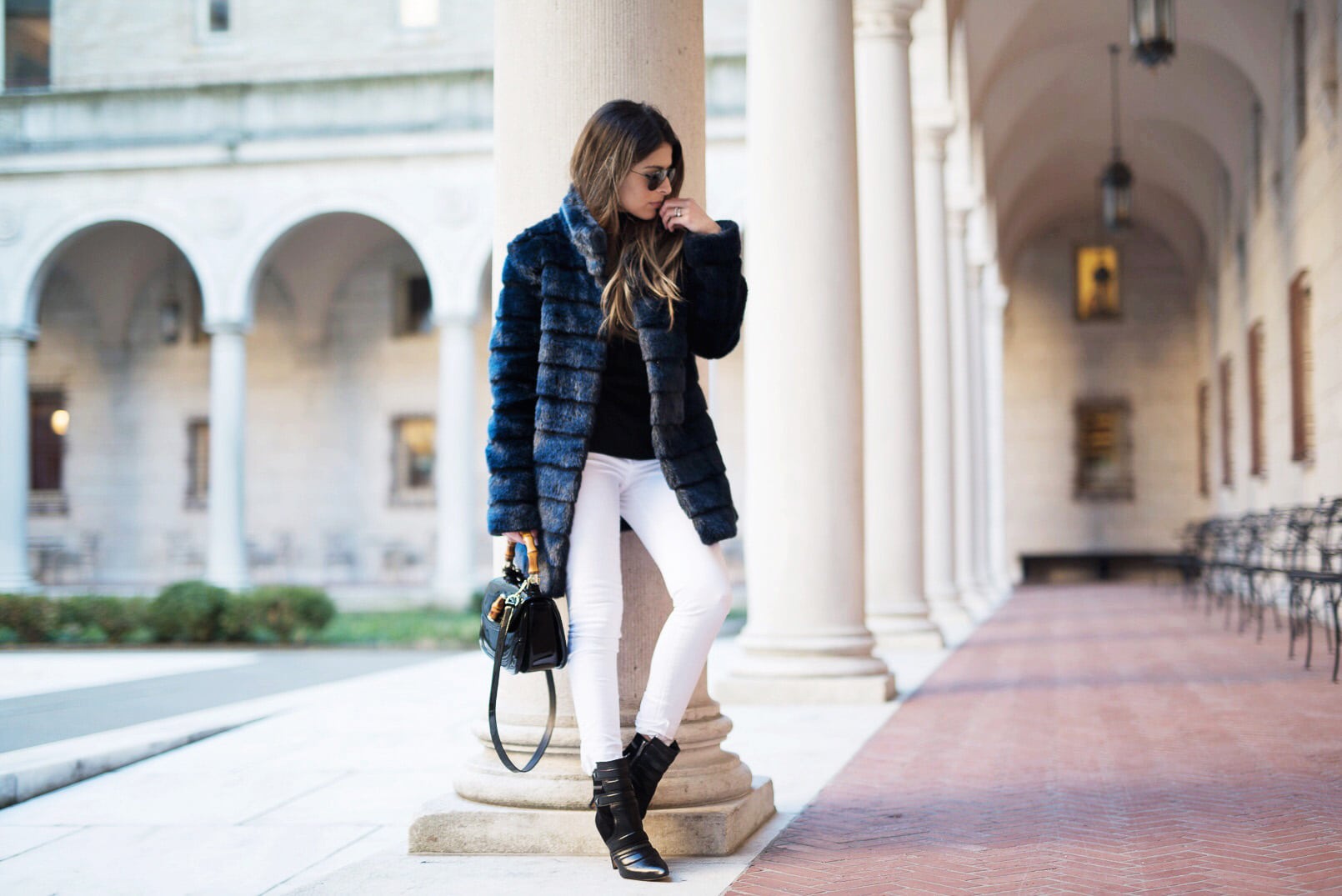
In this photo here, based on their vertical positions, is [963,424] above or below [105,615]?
above

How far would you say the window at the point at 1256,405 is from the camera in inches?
691

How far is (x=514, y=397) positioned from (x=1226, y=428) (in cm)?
2081

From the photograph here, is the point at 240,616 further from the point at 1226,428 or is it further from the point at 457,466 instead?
the point at 1226,428

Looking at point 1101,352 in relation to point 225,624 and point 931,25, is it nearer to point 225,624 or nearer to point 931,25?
point 931,25

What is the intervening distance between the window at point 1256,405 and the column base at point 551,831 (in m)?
15.4

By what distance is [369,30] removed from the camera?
25594 mm

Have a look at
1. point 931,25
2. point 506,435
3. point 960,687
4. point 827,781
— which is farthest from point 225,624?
point 506,435

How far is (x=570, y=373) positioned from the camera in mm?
3574

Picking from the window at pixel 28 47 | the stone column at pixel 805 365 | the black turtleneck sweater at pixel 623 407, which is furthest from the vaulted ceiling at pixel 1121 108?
the window at pixel 28 47

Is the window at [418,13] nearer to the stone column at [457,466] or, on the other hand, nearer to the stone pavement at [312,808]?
the stone column at [457,466]

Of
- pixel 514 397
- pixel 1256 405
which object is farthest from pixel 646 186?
pixel 1256 405

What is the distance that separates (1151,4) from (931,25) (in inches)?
91.8

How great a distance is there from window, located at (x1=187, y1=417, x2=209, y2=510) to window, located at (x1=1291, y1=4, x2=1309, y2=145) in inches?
780

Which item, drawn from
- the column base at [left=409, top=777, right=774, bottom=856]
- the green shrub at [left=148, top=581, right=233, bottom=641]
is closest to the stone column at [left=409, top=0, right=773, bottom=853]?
the column base at [left=409, top=777, right=774, bottom=856]
